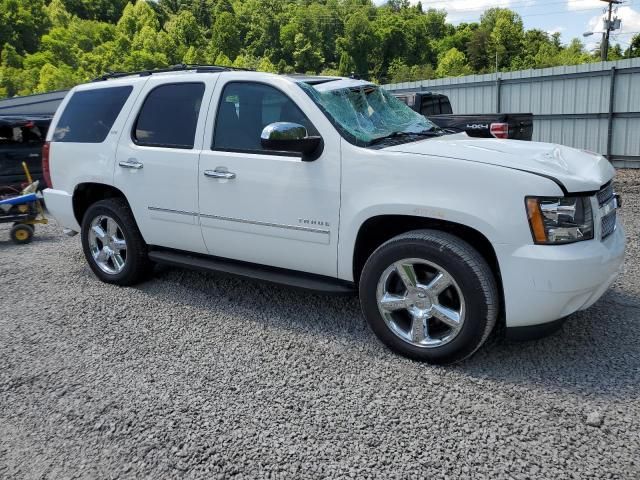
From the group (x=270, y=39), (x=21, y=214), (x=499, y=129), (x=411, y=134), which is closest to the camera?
(x=411, y=134)

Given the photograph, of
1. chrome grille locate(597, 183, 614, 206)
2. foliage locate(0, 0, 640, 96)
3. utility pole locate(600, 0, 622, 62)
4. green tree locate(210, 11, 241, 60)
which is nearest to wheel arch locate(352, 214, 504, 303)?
chrome grille locate(597, 183, 614, 206)

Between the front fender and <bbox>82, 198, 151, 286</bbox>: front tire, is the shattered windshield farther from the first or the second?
<bbox>82, 198, 151, 286</bbox>: front tire

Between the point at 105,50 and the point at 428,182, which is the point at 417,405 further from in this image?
the point at 105,50

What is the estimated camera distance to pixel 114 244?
5.08 meters

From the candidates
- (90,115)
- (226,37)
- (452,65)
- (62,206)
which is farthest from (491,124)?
(226,37)

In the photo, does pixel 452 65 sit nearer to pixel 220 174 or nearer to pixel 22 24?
pixel 22 24

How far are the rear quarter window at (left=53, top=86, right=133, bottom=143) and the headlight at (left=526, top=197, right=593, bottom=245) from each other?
11.9ft

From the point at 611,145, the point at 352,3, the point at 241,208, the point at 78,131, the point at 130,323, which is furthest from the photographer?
the point at 352,3

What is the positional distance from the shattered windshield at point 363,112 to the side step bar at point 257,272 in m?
0.99

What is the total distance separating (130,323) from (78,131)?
2047 millimetres

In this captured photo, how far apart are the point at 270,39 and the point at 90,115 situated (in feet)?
409

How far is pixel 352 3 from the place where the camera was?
15425 centimetres

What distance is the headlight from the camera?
2.94 m

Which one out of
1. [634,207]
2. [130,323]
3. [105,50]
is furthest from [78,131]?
[105,50]
